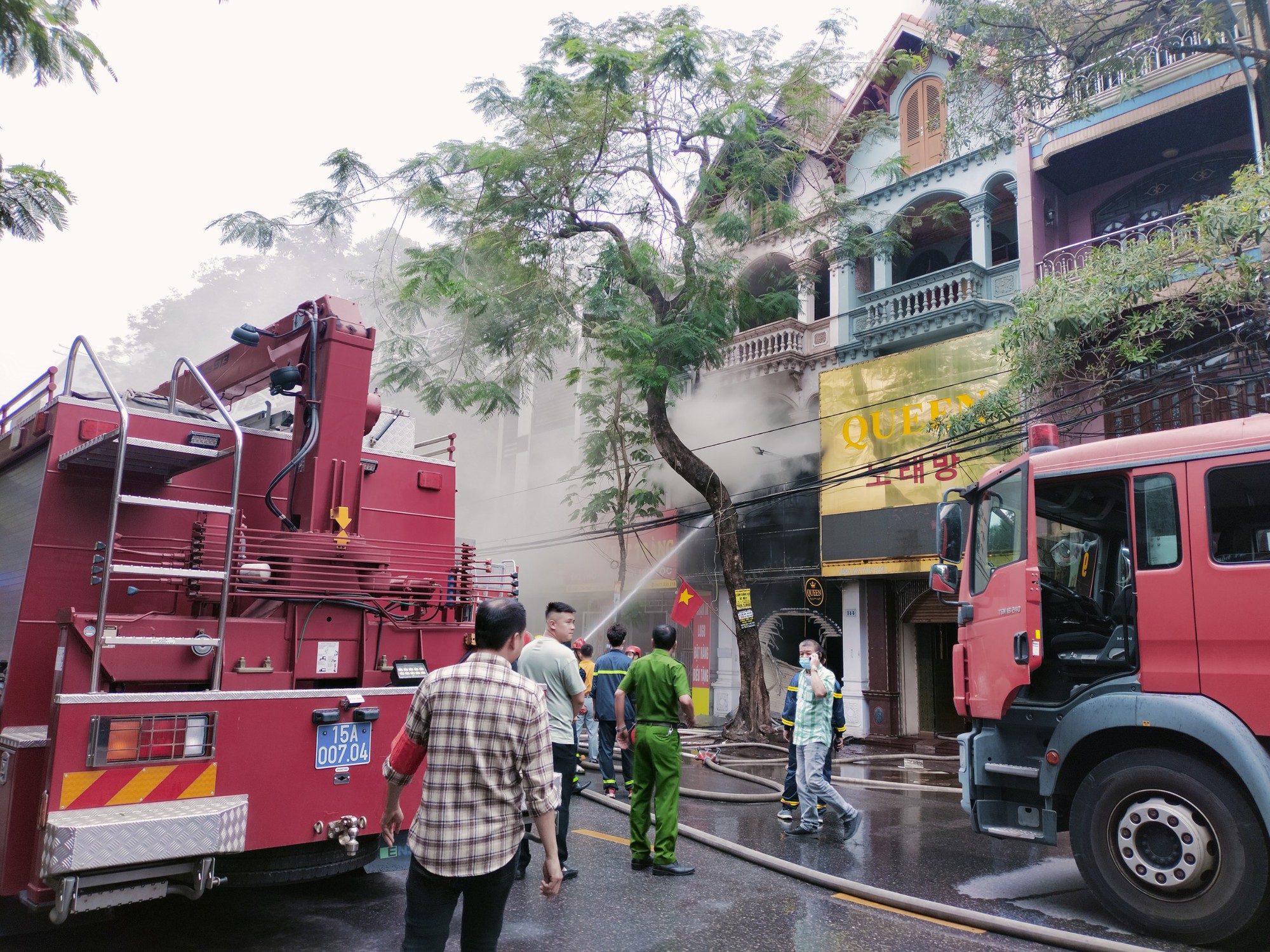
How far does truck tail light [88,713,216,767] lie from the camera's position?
400 cm

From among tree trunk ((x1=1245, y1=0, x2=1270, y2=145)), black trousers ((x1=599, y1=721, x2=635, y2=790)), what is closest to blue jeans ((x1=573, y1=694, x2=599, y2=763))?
black trousers ((x1=599, y1=721, x2=635, y2=790))

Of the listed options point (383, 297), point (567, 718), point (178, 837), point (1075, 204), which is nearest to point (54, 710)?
point (178, 837)

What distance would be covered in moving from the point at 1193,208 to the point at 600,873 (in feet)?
29.9

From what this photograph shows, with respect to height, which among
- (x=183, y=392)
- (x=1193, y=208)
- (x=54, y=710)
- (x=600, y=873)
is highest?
(x=1193, y=208)

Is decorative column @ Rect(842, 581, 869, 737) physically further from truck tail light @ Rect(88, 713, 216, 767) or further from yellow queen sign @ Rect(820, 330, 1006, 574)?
truck tail light @ Rect(88, 713, 216, 767)

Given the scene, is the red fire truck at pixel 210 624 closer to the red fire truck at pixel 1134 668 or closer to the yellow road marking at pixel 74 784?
the yellow road marking at pixel 74 784

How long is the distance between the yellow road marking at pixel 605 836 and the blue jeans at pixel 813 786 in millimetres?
1583

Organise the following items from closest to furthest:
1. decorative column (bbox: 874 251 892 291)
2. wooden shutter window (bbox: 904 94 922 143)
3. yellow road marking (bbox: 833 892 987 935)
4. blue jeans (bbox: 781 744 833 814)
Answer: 1. yellow road marking (bbox: 833 892 987 935)
2. blue jeans (bbox: 781 744 833 814)
3. decorative column (bbox: 874 251 892 291)
4. wooden shutter window (bbox: 904 94 922 143)

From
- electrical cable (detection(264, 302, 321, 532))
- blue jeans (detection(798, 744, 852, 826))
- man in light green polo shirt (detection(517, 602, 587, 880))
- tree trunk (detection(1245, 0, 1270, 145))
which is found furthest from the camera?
tree trunk (detection(1245, 0, 1270, 145))

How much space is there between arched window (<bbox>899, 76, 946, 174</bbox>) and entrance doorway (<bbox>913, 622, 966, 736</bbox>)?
8975 mm

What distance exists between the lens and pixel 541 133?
15.0 metres

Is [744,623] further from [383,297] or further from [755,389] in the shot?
[383,297]

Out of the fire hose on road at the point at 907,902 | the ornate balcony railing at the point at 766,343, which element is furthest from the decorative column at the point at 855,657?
the fire hose on road at the point at 907,902

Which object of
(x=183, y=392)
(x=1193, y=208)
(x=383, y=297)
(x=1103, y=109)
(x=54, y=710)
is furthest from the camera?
(x=383, y=297)
